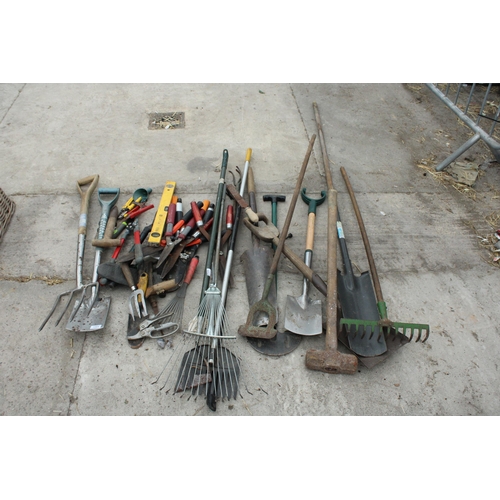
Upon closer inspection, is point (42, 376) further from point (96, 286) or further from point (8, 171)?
point (8, 171)

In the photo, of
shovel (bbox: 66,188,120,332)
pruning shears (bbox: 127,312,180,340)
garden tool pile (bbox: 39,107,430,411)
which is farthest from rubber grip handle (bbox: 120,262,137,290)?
pruning shears (bbox: 127,312,180,340)

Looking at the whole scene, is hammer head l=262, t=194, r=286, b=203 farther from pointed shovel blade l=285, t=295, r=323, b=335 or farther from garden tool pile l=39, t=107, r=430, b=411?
pointed shovel blade l=285, t=295, r=323, b=335

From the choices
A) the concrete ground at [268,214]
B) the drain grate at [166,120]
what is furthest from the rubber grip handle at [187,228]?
the drain grate at [166,120]

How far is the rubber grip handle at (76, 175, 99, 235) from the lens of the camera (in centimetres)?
368

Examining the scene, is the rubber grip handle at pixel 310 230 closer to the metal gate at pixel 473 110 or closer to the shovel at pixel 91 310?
the shovel at pixel 91 310

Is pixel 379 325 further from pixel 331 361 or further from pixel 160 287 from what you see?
pixel 160 287

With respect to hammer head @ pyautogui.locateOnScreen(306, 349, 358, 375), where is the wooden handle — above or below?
above

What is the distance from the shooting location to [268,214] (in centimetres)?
407

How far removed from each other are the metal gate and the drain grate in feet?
11.0

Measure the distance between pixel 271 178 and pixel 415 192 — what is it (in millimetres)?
1663

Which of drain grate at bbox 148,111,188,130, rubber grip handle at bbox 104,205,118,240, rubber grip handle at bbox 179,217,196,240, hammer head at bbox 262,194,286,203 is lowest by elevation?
rubber grip handle at bbox 104,205,118,240

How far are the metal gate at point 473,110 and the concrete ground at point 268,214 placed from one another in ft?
1.05

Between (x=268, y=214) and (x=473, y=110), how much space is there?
4.05 metres

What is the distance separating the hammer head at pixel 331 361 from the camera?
265 cm
